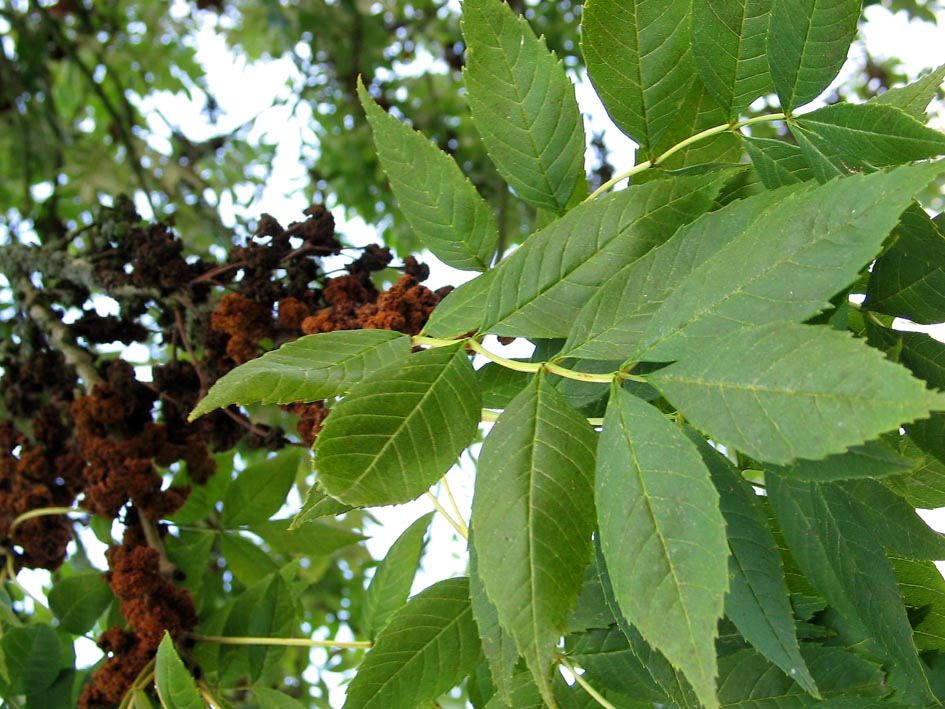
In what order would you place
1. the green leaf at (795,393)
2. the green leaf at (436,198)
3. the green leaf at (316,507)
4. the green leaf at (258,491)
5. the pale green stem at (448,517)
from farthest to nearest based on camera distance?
the green leaf at (258,491), the pale green stem at (448,517), the green leaf at (436,198), the green leaf at (316,507), the green leaf at (795,393)

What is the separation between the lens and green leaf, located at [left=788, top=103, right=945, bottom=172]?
691 millimetres

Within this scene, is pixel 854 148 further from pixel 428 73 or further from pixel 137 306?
pixel 428 73

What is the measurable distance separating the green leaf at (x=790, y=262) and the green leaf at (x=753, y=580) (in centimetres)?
9

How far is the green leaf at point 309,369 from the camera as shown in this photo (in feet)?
2.33

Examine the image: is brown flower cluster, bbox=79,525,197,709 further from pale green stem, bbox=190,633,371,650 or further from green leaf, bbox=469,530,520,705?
green leaf, bbox=469,530,520,705

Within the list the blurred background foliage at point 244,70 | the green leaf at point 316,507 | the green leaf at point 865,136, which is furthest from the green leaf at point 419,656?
the blurred background foliage at point 244,70

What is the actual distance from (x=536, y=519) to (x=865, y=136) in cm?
40

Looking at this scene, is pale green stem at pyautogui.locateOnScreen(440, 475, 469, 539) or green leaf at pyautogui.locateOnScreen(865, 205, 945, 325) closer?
green leaf at pyautogui.locateOnScreen(865, 205, 945, 325)

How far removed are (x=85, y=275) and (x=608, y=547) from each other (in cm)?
97

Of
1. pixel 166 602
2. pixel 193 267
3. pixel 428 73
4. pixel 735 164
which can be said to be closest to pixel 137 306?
pixel 193 267

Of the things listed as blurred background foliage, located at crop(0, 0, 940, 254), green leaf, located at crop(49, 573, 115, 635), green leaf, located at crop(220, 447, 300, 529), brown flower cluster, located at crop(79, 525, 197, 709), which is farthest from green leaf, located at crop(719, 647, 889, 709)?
blurred background foliage, located at crop(0, 0, 940, 254)

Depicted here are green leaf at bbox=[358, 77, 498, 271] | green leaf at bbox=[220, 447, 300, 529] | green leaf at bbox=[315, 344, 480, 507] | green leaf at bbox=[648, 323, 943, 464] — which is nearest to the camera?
green leaf at bbox=[648, 323, 943, 464]

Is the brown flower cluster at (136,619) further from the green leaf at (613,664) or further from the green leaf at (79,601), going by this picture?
the green leaf at (613,664)

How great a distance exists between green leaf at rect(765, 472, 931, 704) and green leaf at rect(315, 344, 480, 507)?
0.26 metres
